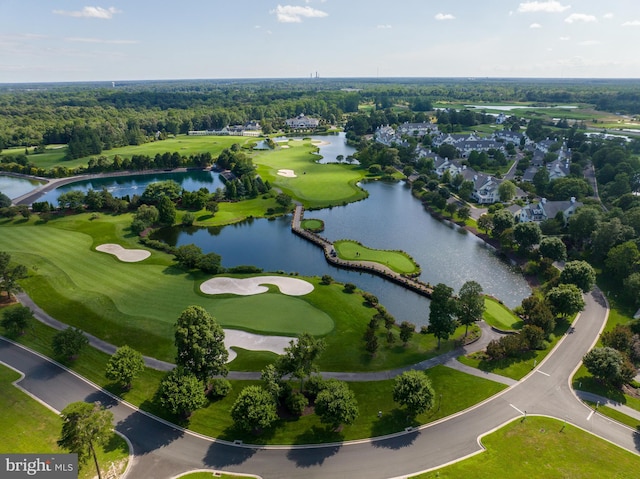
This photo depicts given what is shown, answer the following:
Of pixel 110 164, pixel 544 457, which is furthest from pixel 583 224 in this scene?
pixel 110 164

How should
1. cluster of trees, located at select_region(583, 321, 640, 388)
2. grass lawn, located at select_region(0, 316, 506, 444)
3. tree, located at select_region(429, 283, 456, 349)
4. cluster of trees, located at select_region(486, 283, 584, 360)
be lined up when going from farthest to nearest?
cluster of trees, located at select_region(486, 283, 584, 360), tree, located at select_region(429, 283, 456, 349), cluster of trees, located at select_region(583, 321, 640, 388), grass lawn, located at select_region(0, 316, 506, 444)

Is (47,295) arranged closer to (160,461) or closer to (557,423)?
(160,461)

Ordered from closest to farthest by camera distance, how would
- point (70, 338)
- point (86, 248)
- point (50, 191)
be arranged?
point (70, 338) → point (86, 248) → point (50, 191)

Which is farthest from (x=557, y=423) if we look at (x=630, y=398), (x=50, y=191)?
(x=50, y=191)

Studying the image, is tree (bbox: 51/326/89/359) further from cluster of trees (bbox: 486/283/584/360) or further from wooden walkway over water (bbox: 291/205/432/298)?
cluster of trees (bbox: 486/283/584/360)

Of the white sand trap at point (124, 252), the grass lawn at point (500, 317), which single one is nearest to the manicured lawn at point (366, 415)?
the grass lawn at point (500, 317)

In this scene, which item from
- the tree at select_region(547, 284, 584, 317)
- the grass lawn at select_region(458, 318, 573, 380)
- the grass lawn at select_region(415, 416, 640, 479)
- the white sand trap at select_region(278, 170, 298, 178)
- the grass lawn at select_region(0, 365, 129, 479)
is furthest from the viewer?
the white sand trap at select_region(278, 170, 298, 178)

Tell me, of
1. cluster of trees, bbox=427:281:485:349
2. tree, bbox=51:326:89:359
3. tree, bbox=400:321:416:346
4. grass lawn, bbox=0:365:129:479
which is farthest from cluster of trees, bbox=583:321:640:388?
tree, bbox=51:326:89:359

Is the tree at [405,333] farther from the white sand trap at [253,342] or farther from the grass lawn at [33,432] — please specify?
the grass lawn at [33,432]
